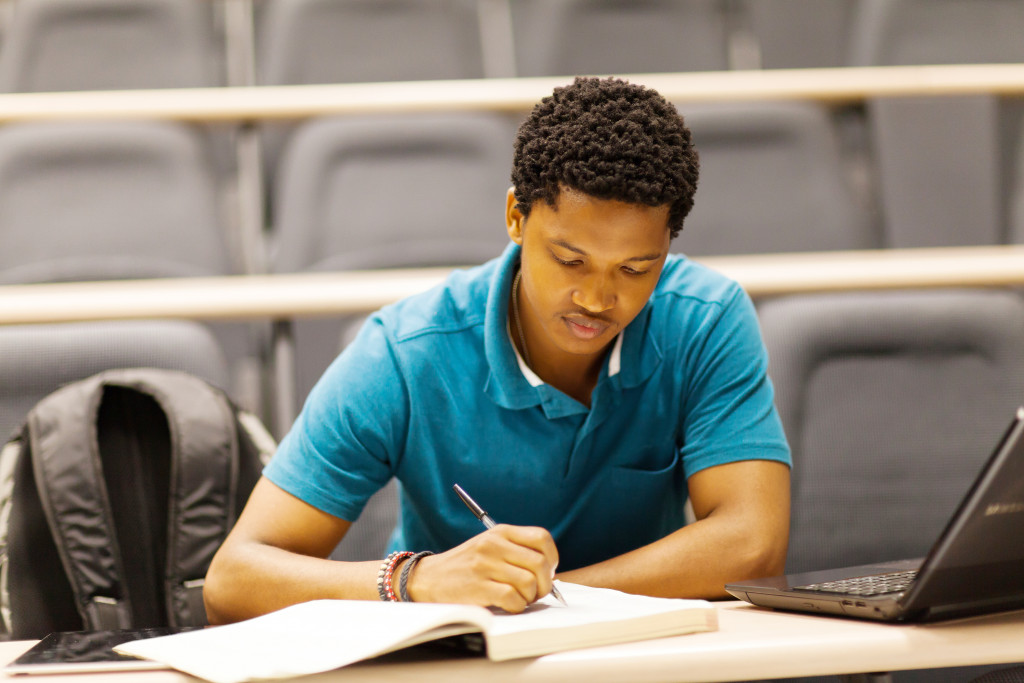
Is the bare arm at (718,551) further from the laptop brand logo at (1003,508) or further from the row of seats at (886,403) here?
the row of seats at (886,403)

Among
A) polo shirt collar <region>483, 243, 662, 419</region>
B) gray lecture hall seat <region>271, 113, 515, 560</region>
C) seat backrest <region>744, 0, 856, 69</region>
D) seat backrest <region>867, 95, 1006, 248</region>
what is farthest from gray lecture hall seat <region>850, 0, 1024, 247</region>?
polo shirt collar <region>483, 243, 662, 419</region>

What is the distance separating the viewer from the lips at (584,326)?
0.74 m

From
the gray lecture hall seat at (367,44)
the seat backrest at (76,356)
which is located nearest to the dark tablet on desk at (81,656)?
the seat backrest at (76,356)

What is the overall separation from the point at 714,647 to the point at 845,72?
1.36 meters

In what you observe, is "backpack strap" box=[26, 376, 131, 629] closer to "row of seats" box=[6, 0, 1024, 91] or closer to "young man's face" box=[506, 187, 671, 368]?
"young man's face" box=[506, 187, 671, 368]

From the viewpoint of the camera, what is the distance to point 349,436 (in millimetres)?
781

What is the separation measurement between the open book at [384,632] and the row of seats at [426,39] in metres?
1.41

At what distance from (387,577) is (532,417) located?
0.80 feet

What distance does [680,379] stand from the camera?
2.76ft

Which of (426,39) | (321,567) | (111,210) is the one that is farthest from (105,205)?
(321,567)

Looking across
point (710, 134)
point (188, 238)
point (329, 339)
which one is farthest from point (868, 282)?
point (188, 238)

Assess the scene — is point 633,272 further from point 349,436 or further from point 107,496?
point 107,496

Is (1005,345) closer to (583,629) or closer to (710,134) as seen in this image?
(710,134)

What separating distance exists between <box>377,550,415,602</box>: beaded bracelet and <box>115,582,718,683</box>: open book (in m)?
0.06
